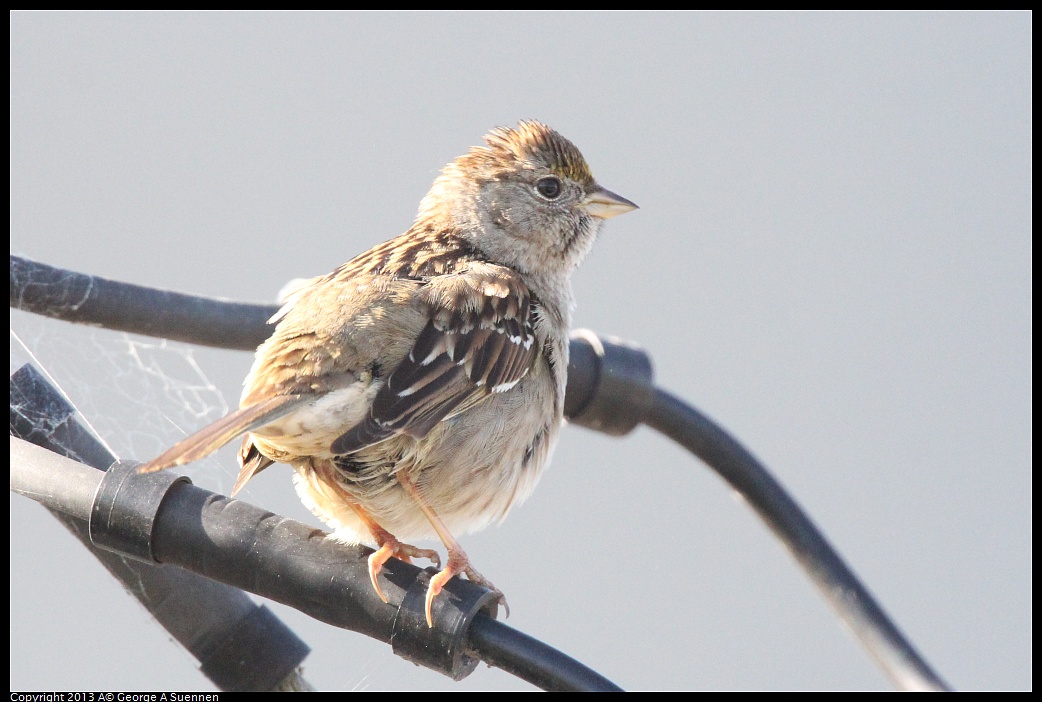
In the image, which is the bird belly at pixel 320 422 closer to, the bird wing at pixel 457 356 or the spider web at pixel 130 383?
the bird wing at pixel 457 356

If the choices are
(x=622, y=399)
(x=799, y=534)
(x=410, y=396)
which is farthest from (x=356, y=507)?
(x=799, y=534)

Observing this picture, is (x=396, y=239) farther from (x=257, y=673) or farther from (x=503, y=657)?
(x=503, y=657)

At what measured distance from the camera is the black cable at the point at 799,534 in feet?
7.88

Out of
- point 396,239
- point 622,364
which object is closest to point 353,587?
point 622,364

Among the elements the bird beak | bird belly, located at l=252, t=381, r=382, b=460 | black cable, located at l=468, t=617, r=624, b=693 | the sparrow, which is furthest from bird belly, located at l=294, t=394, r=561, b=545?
the bird beak

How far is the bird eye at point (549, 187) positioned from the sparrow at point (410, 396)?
1.05 feet

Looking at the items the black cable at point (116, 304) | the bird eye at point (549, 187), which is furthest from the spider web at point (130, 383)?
the bird eye at point (549, 187)

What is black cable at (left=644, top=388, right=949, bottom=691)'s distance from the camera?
2.40 meters

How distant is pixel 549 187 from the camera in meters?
3.65

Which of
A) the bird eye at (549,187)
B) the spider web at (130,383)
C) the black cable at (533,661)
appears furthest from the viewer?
the bird eye at (549,187)

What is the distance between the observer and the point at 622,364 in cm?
321

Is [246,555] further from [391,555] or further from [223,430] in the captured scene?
[391,555]

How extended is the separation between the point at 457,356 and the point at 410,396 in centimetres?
28

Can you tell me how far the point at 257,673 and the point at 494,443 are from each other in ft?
2.70
